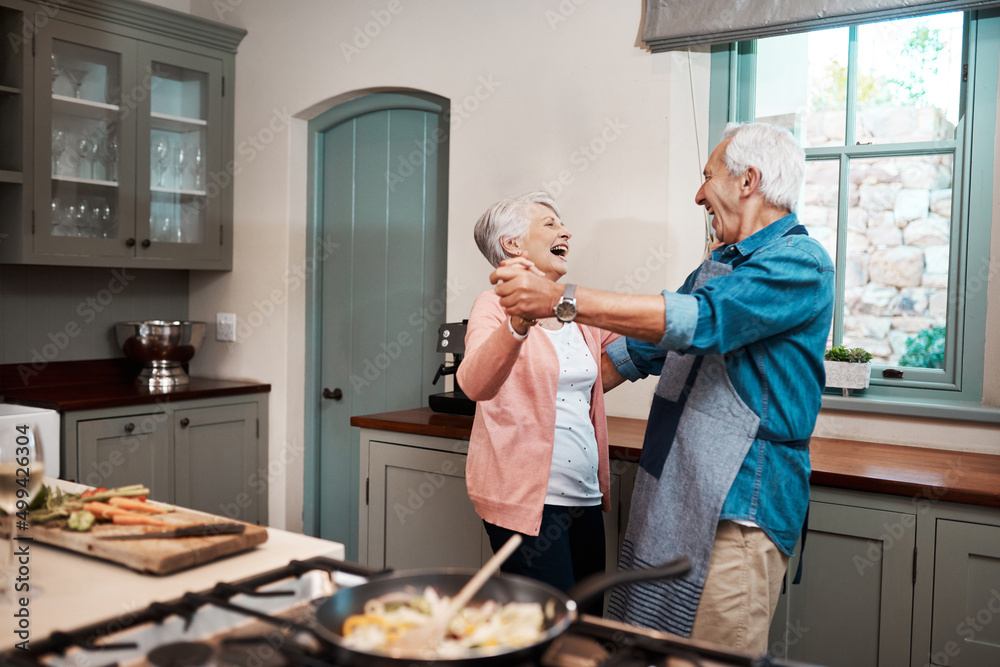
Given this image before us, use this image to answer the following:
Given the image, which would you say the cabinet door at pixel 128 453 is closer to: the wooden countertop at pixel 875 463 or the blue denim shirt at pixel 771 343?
the wooden countertop at pixel 875 463

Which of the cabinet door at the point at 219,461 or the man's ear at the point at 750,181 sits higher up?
the man's ear at the point at 750,181

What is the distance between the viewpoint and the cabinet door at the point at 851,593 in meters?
1.75

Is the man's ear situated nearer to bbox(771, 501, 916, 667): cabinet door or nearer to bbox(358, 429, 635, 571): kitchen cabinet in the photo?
bbox(771, 501, 916, 667): cabinet door

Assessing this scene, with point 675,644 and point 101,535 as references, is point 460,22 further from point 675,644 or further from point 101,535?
point 675,644

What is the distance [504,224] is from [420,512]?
41.2 inches

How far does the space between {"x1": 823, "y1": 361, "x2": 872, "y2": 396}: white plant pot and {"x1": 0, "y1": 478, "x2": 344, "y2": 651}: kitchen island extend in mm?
1745

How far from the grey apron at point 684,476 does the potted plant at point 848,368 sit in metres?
1.03

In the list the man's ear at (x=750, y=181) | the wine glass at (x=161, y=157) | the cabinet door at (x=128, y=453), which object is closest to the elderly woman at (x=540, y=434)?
the man's ear at (x=750, y=181)

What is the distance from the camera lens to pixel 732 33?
93.4 inches

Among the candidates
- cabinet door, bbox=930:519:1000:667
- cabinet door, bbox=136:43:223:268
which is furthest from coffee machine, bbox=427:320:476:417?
cabinet door, bbox=136:43:223:268

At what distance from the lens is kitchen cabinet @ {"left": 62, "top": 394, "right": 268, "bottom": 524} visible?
291 cm

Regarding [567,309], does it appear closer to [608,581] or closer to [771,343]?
[771,343]

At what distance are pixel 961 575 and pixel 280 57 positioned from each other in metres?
3.16

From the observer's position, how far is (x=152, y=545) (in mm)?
1040
